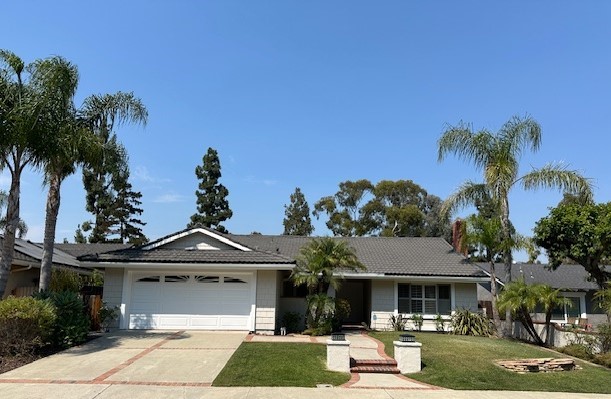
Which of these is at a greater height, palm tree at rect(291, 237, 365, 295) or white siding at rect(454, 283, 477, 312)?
palm tree at rect(291, 237, 365, 295)

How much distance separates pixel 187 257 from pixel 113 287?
10.2ft

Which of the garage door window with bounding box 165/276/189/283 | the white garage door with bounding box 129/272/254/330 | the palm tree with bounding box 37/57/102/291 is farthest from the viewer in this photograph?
the garage door window with bounding box 165/276/189/283

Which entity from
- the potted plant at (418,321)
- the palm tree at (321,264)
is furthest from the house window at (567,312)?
the palm tree at (321,264)

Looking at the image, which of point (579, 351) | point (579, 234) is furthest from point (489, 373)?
point (579, 234)

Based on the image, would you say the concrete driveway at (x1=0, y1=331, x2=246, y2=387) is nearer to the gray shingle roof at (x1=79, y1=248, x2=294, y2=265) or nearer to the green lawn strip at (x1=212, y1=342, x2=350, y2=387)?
the green lawn strip at (x1=212, y1=342, x2=350, y2=387)

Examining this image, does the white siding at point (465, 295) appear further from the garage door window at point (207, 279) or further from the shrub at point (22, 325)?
the shrub at point (22, 325)

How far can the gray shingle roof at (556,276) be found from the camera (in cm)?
2855

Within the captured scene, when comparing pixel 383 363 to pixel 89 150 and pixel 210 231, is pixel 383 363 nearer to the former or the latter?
pixel 210 231

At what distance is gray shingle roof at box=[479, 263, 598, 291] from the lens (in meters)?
28.5

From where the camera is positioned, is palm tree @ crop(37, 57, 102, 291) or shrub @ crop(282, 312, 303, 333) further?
shrub @ crop(282, 312, 303, 333)

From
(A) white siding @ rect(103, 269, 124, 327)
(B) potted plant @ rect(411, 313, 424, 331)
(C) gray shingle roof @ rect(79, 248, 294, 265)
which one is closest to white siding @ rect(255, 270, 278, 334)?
(C) gray shingle roof @ rect(79, 248, 294, 265)

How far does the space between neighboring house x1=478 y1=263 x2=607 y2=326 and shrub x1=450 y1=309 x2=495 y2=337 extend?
6.70 m

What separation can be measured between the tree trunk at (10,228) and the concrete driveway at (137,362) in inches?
122

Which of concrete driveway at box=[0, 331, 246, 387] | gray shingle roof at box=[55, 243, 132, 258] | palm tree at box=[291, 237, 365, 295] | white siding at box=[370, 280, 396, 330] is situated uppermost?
gray shingle roof at box=[55, 243, 132, 258]
